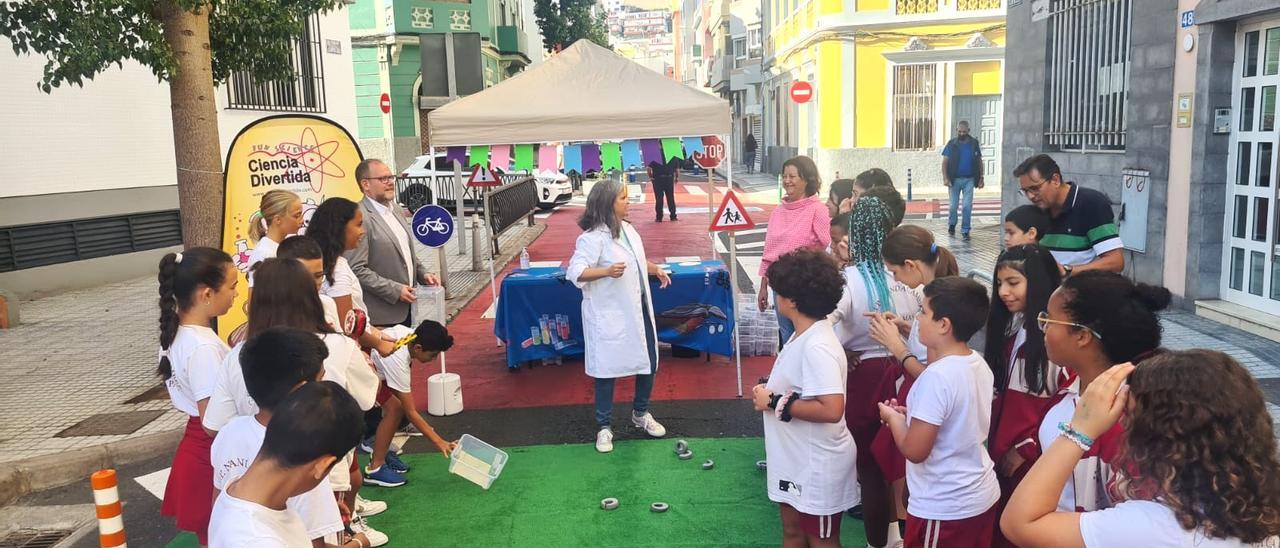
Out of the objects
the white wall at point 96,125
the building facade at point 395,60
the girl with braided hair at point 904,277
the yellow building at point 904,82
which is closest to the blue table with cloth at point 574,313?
the girl with braided hair at point 904,277

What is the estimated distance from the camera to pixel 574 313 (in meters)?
7.68

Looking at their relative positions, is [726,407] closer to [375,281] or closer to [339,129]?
[375,281]

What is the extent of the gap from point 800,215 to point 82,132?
1058cm

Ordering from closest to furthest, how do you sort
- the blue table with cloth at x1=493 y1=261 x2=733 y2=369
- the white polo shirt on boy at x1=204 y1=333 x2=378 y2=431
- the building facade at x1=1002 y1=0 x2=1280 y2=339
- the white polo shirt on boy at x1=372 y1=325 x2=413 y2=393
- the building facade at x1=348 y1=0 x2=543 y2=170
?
the white polo shirt on boy at x1=204 y1=333 x2=378 y2=431
the white polo shirt on boy at x1=372 y1=325 x2=413 y2=393
the blue table with cloth at x1=493 y1=261 x2=733 y2=369
the building facade at x1=1002 y1=0 x2=1280 y2=339
the building facade at x1=348 y1=0 x2=543 y2=170

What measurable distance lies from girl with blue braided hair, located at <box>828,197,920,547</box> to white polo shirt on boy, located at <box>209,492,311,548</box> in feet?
7.98

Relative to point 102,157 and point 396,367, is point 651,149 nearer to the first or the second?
point 396,367

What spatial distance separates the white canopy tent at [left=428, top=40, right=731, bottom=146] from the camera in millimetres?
7078

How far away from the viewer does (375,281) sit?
5.56 meters

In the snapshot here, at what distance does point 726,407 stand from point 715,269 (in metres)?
1.49

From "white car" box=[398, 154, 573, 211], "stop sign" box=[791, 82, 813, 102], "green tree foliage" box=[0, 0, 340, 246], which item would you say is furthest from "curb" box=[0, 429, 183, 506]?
"stop sign" box=[791, 82, 813, 102]

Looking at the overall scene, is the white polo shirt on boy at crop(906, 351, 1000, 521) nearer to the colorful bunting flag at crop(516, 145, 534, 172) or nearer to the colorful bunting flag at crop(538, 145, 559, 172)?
the colorful bunting flag at crop(516, 145, 534, 172)

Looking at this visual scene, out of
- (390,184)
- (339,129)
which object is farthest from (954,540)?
(339,129)

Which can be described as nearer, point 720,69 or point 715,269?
point 715,269

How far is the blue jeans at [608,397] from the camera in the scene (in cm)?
574
